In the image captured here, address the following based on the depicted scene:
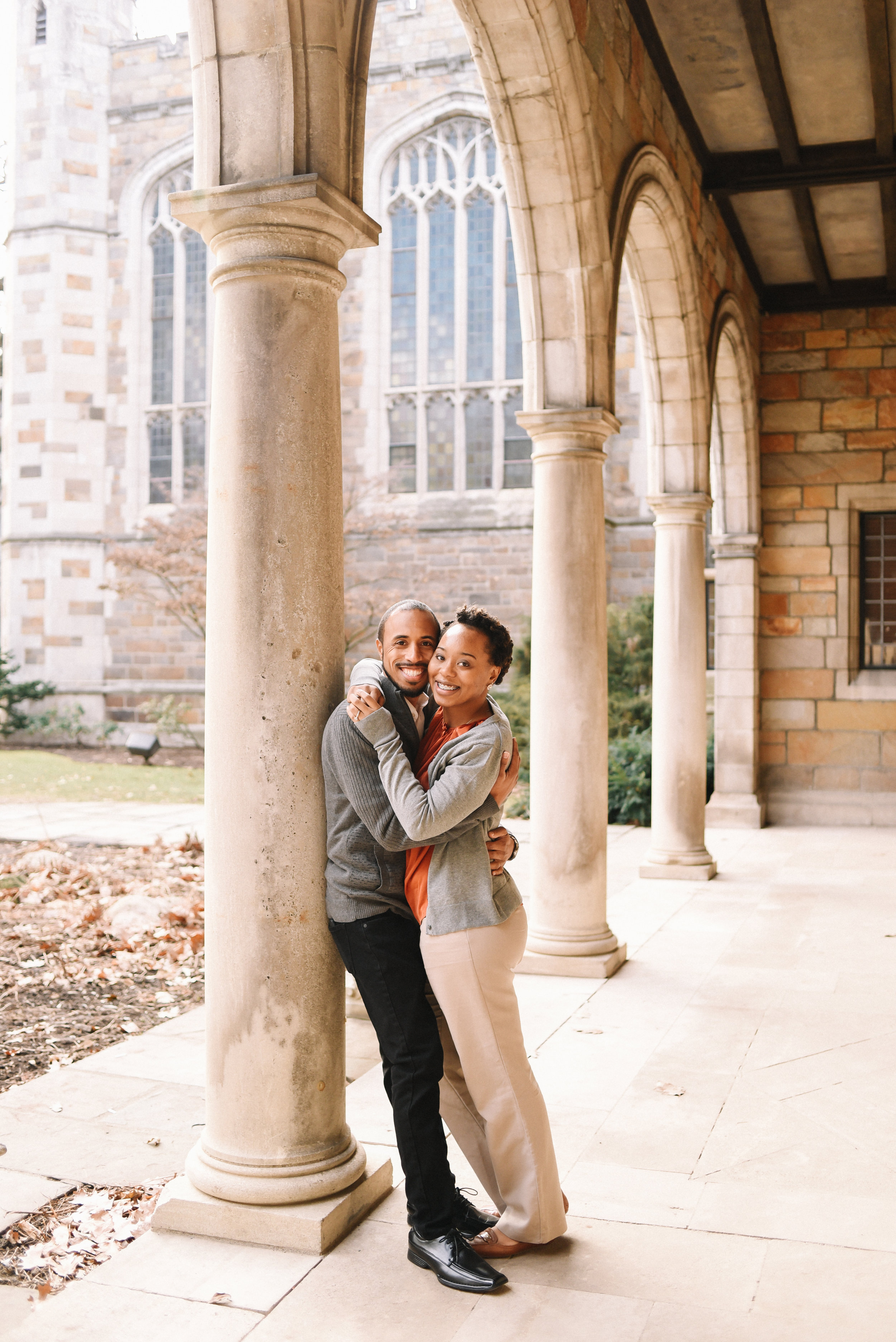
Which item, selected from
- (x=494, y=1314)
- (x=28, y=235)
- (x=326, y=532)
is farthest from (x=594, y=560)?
(x=28, y=235)

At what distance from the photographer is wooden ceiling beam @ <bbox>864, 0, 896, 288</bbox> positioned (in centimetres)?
576

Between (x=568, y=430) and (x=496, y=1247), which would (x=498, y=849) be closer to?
(x=496, y=1247)

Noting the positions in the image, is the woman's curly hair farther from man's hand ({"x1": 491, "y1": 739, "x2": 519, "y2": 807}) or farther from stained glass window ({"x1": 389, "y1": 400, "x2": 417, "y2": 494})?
stained glass window ({"x1": 389, "y1": 400, "x2": 417, "y2": 494})

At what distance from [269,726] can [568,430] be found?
120 inches

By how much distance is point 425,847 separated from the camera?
2.68 meters

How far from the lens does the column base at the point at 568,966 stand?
5332mm

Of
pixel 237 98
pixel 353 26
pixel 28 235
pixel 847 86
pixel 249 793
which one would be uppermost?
pixel 28 235

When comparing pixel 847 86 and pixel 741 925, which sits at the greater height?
pixel 847 86

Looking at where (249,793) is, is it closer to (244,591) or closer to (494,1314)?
(244,591)

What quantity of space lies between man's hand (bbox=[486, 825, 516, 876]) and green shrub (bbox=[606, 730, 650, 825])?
27.7ft

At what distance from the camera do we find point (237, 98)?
283 centimetres

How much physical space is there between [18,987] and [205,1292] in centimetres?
297

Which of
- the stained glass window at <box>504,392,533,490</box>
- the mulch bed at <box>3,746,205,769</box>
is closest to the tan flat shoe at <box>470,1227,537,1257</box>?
the mulch bed at <box>3,746,205,769</box>

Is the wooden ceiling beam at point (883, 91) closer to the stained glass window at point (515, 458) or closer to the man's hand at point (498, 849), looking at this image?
the man's hand at point (498, 849)
